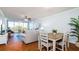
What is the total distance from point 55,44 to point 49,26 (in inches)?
18.0

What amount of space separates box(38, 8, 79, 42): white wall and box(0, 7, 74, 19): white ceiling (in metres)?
0.11

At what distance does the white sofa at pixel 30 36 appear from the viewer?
207 cm

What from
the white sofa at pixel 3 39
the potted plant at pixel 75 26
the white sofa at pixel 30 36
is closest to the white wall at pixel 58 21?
the potted plant at pixel 75 26

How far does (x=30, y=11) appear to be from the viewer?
179cm

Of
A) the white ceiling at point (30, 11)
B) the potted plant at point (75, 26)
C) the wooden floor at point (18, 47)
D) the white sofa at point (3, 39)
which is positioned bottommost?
the wooden floor at point (18, 47)

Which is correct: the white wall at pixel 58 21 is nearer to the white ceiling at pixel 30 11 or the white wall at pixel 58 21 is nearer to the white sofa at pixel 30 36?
the white ceiling at pixel 30 11

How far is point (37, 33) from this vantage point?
6.90ft

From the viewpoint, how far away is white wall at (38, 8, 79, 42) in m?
1.85

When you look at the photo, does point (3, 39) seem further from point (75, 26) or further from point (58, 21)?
point (75, 26)

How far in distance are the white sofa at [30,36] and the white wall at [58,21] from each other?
0.99ft

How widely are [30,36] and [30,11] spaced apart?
689mm

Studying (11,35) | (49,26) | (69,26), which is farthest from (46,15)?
(11,35)
